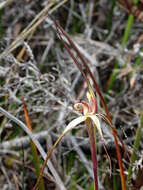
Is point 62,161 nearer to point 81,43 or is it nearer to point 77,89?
point 77,89

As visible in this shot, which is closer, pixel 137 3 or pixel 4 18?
pixel 137 3

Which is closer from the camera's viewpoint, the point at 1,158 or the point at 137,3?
the point at 1,158

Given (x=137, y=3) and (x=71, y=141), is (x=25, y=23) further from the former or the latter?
(x=71, y=141)

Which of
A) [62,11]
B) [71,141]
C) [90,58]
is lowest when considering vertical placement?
[71,141]

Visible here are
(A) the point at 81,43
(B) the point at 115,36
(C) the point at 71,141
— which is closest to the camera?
(C) the point at 71,141

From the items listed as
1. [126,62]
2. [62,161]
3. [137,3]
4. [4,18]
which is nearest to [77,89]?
[126,62]

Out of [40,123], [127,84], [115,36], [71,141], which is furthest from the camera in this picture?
[115,36]

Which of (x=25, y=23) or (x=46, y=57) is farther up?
(x=25, y=23)

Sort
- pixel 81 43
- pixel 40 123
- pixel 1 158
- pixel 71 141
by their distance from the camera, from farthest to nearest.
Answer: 1. pixel 81 43
2. pixel 40 123
3. pixel 1 158
4. pixel 71 141

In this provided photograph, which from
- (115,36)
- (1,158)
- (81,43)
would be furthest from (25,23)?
(1,158)
